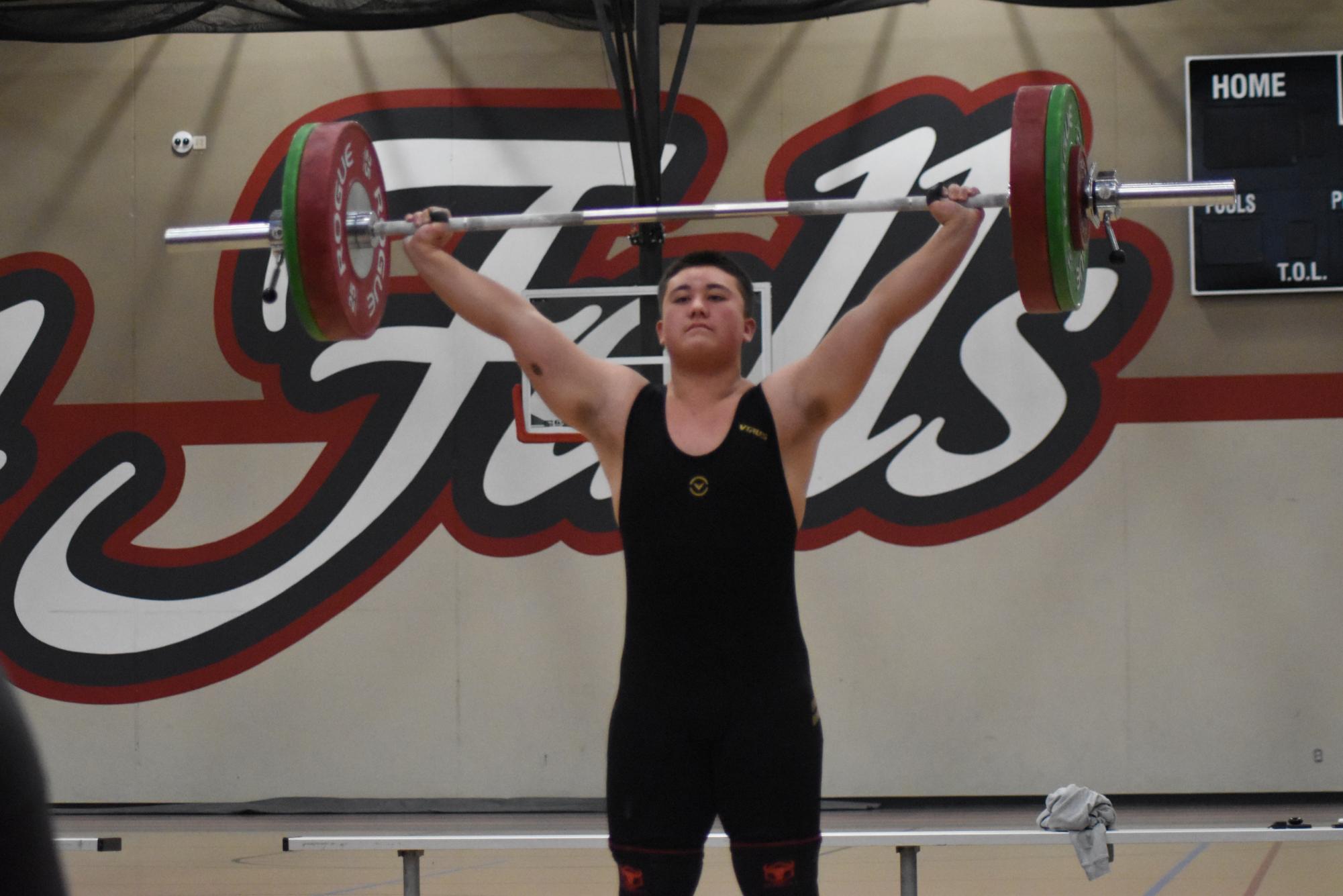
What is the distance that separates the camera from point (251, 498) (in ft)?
18.5

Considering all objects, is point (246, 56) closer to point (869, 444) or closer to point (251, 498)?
point (251, 498)

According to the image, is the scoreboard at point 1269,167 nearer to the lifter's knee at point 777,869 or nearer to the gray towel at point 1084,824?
the gray towel at point 1084,824

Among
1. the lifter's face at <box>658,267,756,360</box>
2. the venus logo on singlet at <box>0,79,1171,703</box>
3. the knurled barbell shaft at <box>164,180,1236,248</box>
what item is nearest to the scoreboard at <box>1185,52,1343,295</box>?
the venus logo on singlet at <box>0,79,1171,703</box>

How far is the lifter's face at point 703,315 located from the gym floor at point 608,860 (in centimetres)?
220

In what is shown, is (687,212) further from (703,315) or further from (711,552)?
(711,552)

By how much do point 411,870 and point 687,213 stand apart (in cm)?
165

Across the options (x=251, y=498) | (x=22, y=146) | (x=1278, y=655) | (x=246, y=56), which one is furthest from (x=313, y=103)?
(x=1278, y=655)

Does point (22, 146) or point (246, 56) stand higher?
point (246, 56)

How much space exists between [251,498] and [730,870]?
260 centimetres

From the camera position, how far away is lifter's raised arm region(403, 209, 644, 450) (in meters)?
2.14

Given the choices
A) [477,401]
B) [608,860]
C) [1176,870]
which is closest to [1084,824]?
[1176,870]

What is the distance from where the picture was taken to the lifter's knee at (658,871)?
1909mm

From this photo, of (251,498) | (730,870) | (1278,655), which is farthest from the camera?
(251,498)

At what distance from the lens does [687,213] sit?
274 cm
